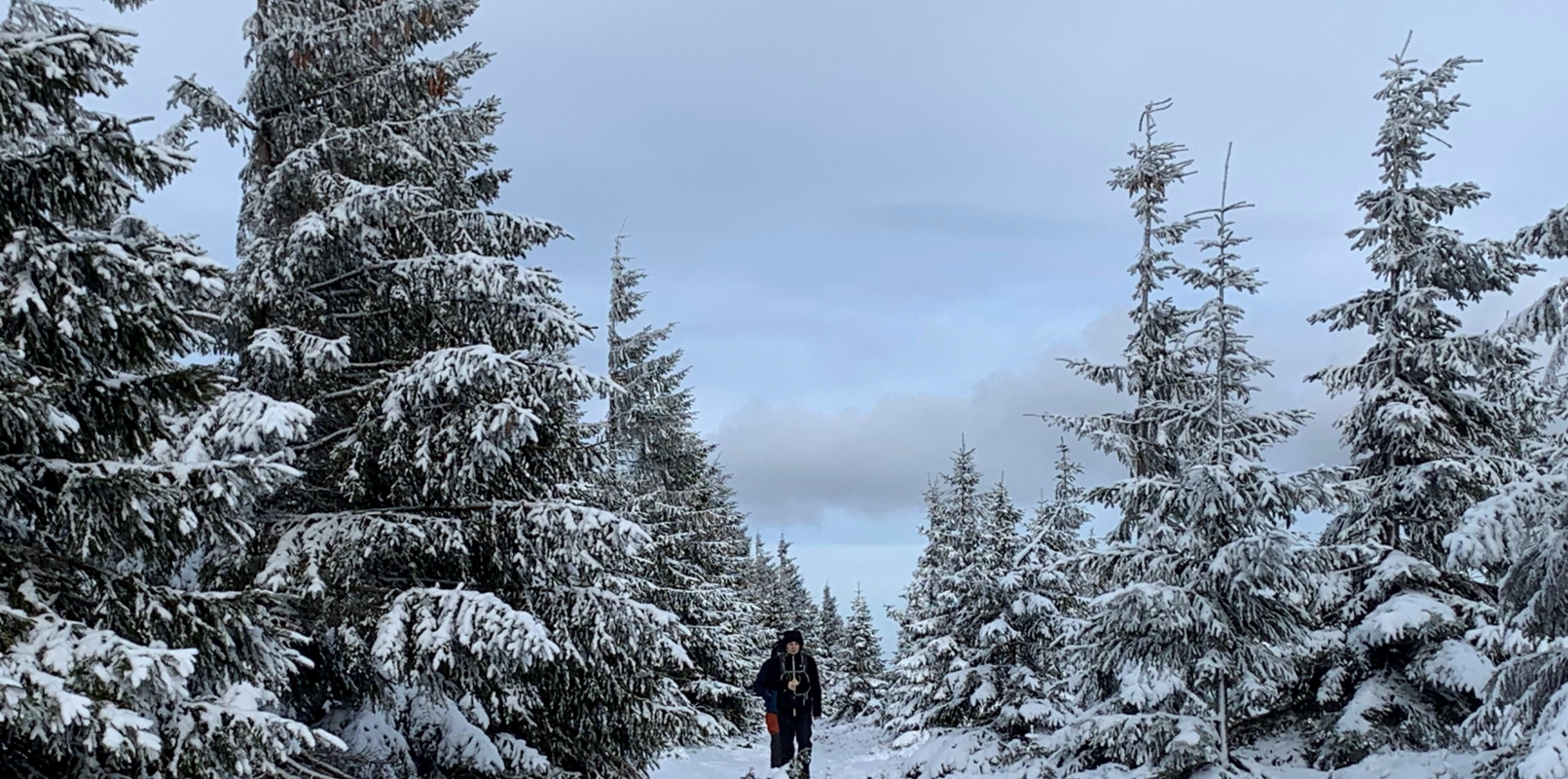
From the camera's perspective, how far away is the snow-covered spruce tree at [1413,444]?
12.9 m

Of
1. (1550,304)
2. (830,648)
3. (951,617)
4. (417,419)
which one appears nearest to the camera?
(1550,304)

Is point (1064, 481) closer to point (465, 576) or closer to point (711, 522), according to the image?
point (711, 522)

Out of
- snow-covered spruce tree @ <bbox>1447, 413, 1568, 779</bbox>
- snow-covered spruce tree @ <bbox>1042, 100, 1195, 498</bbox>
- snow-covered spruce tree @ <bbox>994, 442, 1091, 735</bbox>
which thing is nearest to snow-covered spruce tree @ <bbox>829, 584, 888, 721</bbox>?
snow-covered spruce tree @ <bbox>994, 442, 1091, 735</bbox>

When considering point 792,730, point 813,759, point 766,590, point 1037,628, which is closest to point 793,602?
point 766,590

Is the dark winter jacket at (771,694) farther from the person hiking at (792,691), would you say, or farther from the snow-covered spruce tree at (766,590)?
the snow-covered spruce tree at (766,590)

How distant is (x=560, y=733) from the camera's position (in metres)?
11.2

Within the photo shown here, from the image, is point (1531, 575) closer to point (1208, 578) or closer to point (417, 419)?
point (1208, 578)

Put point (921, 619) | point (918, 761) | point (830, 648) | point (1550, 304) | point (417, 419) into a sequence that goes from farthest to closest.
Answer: point (830, 648), point (921, 619), point (918, 761), point (417, 419), point (1550, 304)

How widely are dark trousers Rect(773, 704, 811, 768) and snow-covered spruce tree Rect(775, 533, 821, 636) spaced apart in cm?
3340

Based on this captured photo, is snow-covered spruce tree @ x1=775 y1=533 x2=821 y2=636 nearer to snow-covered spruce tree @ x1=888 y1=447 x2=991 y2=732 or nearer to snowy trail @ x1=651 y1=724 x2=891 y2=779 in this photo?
snowy trail @ x1=651 y1=724 x2=891 y2=779

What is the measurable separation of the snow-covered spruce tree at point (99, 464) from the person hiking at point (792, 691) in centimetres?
745

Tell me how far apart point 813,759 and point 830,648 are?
95.9 feet

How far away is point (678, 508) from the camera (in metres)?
26.5

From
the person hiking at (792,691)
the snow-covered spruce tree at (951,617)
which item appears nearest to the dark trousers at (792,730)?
the person hiking at (792,691)
